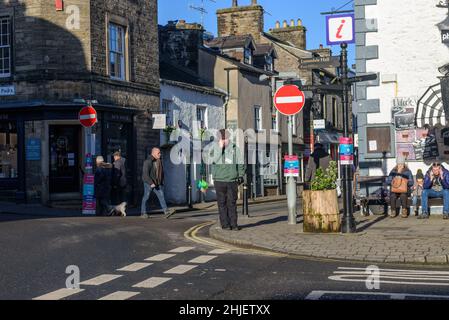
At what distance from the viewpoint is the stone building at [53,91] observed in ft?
69.3

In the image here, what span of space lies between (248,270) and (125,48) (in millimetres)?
17244

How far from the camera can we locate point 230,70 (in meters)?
32.3

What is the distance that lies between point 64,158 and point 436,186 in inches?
513

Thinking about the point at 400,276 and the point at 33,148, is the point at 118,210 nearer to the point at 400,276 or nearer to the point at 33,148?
the point at 33,148

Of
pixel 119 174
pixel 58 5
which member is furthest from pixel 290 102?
pixel 58 5

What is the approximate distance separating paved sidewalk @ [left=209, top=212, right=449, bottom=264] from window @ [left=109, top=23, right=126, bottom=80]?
444 inches

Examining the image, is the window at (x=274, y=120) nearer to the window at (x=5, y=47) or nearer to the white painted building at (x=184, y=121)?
the white painted building at (x=184, y=121)

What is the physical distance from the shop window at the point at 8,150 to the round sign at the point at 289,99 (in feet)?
39.6

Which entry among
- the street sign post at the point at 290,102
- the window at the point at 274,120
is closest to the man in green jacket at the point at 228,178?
the street sign post at the point at 290,102

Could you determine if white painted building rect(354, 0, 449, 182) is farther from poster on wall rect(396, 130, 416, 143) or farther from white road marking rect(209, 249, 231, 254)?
white road marking rect(209, 249, 231, 254)

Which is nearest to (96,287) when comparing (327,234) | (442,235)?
(327,234)

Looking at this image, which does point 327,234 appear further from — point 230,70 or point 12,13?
point 230,70

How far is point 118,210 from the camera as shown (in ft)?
60.1

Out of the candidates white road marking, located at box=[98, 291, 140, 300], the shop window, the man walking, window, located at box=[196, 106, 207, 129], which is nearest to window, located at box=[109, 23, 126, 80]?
the shop window
